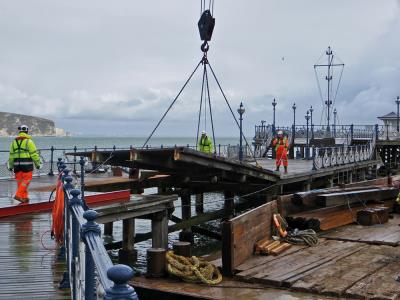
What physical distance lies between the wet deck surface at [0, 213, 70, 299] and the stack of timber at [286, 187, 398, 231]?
629cm

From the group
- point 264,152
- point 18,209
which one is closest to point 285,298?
point 18,209

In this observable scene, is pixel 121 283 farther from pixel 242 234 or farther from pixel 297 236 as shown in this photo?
pixel 297 236

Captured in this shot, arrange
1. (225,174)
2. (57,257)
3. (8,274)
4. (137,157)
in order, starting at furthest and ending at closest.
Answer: (225,174) < (137,157) < (57,257) < (8,274)

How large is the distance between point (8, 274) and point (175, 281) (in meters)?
3.31

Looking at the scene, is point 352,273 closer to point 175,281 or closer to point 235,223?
point 235,223

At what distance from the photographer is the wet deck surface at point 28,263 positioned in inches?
Result: 223

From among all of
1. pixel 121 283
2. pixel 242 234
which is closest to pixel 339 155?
pixel 242 234

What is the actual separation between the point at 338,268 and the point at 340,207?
18.1 feet

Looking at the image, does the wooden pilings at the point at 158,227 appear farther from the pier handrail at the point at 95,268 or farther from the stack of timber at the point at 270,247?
the pier handrail at the point at 95,268

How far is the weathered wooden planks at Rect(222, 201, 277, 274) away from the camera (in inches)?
361

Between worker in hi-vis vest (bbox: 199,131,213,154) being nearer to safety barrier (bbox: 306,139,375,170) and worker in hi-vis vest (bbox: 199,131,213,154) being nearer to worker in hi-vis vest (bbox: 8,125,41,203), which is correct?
safety barrier (bbox: 306,139,375,170)

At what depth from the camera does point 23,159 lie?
38.2ft

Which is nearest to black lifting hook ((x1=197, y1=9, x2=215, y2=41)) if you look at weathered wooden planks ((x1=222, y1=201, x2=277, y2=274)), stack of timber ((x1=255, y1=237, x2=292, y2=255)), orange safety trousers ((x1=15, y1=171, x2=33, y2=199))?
weathered wooden planks ((x1=222, y1=201, x2=277, y2=274))

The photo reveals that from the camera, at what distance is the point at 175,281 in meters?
8.89
